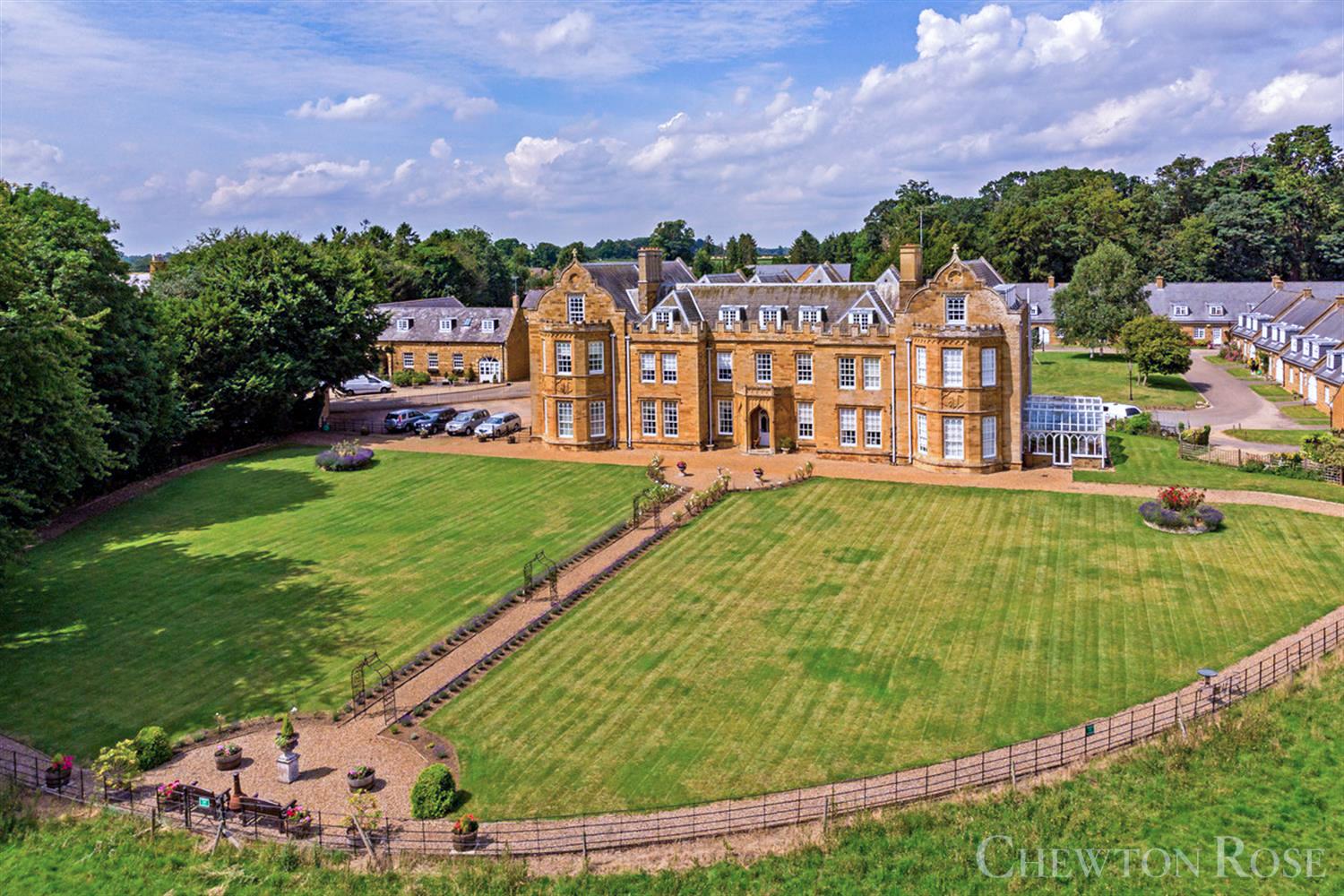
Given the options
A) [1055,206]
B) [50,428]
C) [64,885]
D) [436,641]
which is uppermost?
[1055,206]

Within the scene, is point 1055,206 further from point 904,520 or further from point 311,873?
point 311,873

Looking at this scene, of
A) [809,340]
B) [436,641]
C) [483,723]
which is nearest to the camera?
[483,723]

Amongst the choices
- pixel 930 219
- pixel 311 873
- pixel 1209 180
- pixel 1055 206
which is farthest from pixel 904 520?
pixel 930 219

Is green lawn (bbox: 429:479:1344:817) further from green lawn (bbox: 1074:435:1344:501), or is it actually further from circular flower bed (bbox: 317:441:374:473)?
circular flower bed (bbox: 317:441:374:473)

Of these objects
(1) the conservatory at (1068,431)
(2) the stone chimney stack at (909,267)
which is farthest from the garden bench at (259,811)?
(2) the stone chimney stack at (909,267)

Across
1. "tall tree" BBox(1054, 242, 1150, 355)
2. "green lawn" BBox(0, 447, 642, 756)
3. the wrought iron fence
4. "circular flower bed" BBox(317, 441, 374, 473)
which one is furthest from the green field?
"tall tree" BBox(1054, 242, 1150, 355)

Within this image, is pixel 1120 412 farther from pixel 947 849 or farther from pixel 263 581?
pixel 263 581
